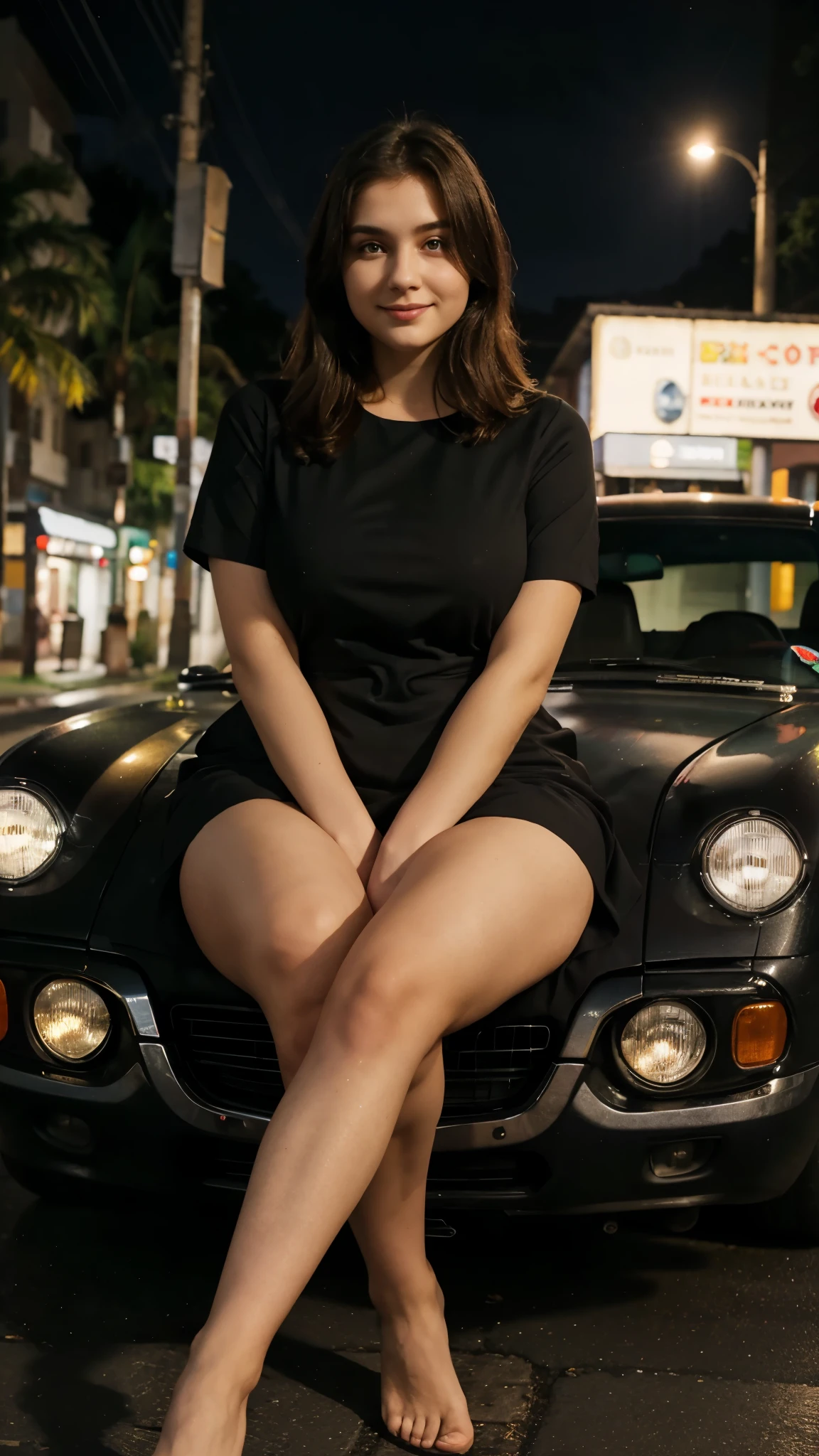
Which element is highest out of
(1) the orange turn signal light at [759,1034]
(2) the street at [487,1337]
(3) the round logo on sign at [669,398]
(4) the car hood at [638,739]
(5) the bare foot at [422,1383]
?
(3) the round logo on sign at [669,398]

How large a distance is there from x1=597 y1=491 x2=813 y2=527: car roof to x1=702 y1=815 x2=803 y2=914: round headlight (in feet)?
5.75

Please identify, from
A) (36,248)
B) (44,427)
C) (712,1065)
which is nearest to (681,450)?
(36,248)

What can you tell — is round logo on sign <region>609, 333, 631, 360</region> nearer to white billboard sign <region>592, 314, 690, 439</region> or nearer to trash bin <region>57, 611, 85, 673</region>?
white billboard sign <region>592, 314, 690, 439</region>

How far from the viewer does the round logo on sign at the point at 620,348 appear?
27.0m

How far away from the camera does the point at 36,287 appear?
1078 inches

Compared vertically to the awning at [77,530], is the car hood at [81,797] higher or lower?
lower

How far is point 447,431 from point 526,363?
9.8 inches

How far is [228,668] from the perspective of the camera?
14.4ft

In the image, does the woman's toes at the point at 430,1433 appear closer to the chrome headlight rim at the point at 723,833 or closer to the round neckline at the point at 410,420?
the chrome headlight rim at the point at 723,833

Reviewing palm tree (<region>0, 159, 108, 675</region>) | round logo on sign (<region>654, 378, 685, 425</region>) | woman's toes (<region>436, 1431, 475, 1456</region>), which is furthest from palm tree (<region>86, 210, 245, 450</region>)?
woman's toes (<region>436, 1431, 475, 1456</region>)

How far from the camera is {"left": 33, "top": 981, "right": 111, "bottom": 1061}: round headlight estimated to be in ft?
8.79

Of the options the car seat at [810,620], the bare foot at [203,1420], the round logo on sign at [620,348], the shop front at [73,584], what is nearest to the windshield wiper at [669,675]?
the car seat at [810,620]

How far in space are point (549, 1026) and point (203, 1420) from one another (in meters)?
0.86

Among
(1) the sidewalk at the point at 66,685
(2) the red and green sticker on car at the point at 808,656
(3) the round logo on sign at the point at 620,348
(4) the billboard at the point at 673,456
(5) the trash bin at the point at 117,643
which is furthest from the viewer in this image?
(5) the trash bin at the point at 117,643
